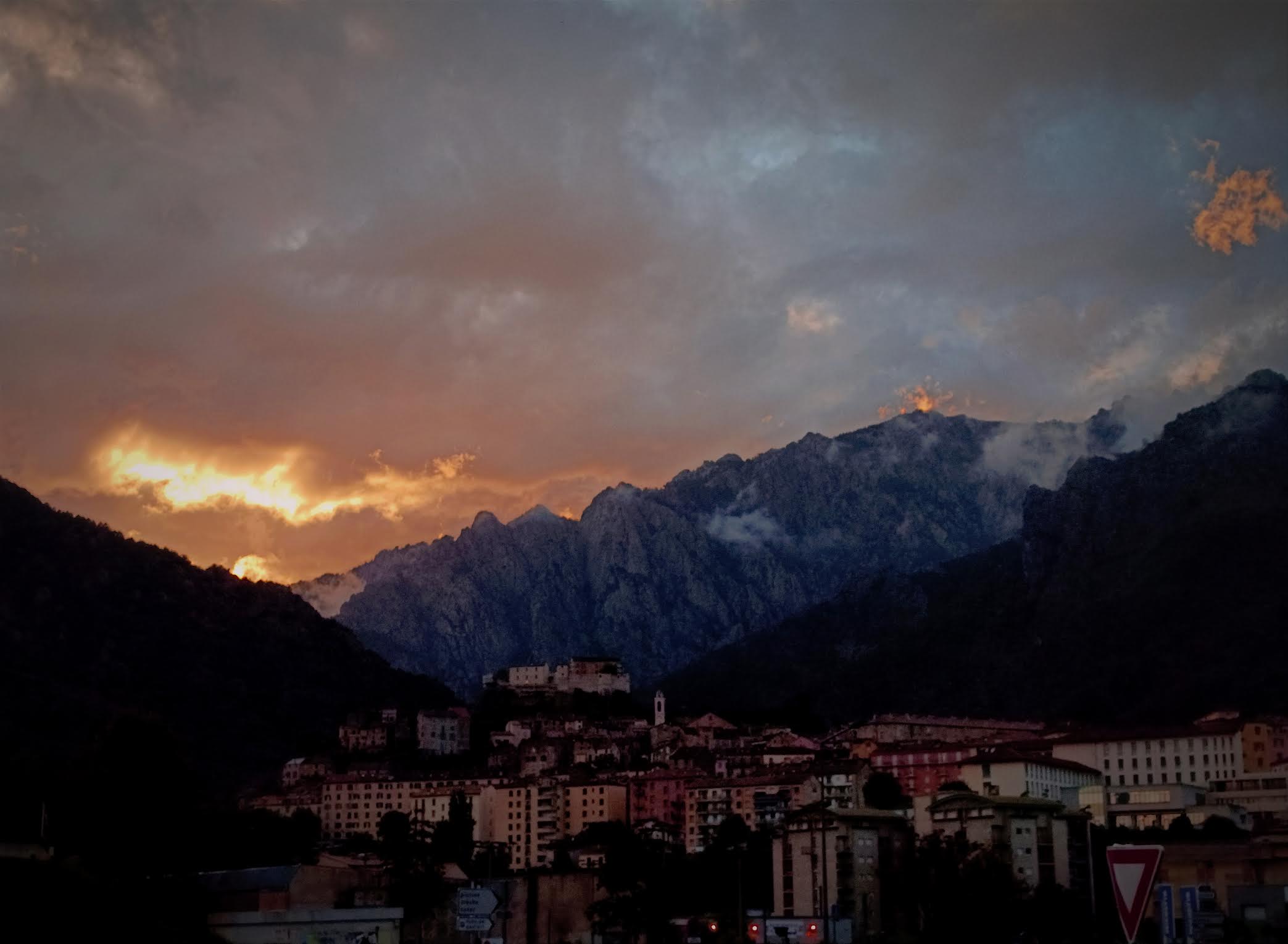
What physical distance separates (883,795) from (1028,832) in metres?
21.3

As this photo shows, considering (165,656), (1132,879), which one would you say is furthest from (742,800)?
(1132,879)

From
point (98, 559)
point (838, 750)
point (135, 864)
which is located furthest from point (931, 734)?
point (98, 559)

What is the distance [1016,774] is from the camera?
93.8 meters

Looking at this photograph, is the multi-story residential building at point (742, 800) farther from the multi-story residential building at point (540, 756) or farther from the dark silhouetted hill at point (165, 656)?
the dark silhouetted hill at point (165, 656)

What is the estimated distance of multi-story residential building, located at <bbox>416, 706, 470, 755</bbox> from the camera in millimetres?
150875

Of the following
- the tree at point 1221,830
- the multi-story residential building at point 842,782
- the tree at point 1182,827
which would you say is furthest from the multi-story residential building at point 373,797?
the tree at point 1221,830

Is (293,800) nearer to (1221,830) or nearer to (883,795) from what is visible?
(883,795)

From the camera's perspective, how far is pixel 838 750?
411 ft

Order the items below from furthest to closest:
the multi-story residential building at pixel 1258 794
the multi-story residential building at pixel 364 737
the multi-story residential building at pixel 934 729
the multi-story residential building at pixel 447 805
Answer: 1. the multi-story residential building at pixel 364 737
2. the multi-story residential building at pixel 934 729
3. the multi-story residential building at pixel 447 805
4. the multi-story residential building at pixel 1258 794

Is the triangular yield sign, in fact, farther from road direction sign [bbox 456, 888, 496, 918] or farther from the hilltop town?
the hilltop town

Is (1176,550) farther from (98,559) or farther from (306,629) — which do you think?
(98,559)

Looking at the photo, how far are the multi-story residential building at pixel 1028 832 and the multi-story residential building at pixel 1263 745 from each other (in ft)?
89.8

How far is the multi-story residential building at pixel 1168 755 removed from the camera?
337 feet

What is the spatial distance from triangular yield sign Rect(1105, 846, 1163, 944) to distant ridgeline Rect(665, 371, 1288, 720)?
115 meters
